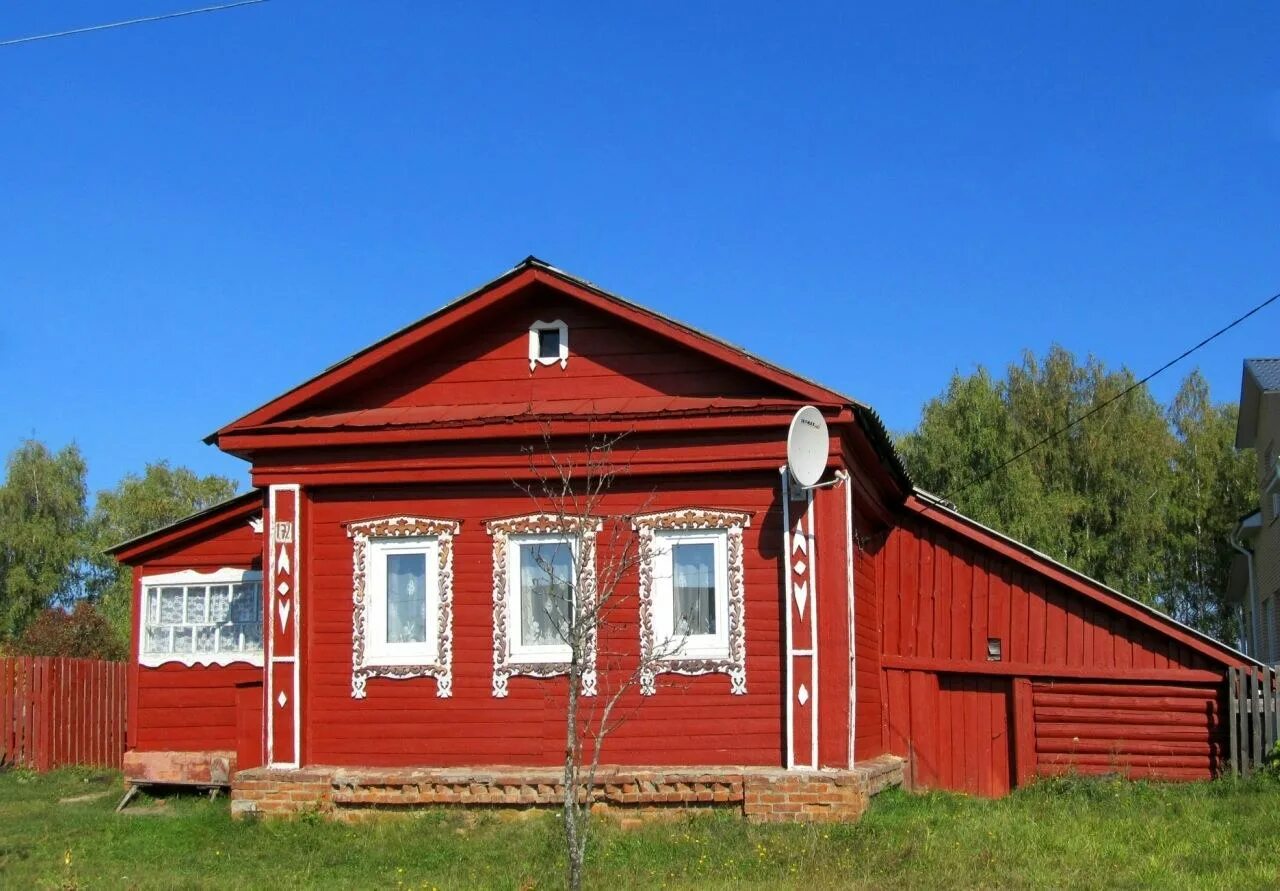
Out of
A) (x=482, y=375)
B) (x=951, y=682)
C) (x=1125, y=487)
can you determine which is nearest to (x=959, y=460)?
(x=1125, y=487)

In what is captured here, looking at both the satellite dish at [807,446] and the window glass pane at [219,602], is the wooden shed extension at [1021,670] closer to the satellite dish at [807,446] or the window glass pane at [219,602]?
the satellite dish at [807,446]

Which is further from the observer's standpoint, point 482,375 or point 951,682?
point 951,682

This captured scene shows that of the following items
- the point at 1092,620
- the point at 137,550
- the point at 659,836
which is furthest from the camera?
the point at 137,550

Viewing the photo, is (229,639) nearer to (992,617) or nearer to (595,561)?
(595,561)

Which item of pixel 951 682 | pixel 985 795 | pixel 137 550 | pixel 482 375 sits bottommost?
pixel 985 795

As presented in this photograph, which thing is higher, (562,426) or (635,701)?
(562,426)

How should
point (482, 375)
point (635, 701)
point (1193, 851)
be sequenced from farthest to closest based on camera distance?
1. point (482, 375)
2. point (635, 701)
3. point (1193, 851)

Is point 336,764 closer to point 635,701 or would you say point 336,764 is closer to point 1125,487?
point 635,701

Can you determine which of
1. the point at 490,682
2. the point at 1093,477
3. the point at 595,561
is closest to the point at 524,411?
the point at 595,561

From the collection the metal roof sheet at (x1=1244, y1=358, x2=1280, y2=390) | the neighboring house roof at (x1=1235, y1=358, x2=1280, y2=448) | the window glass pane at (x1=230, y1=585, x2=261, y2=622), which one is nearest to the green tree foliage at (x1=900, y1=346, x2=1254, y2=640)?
the neighboring house roof at (x1=1235, y1=358, x2=1280, y2=448)

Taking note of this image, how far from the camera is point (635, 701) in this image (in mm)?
13555

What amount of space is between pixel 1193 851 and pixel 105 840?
32.4ft

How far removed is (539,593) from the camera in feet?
45.9

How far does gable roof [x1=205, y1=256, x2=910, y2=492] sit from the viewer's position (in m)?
13.6
